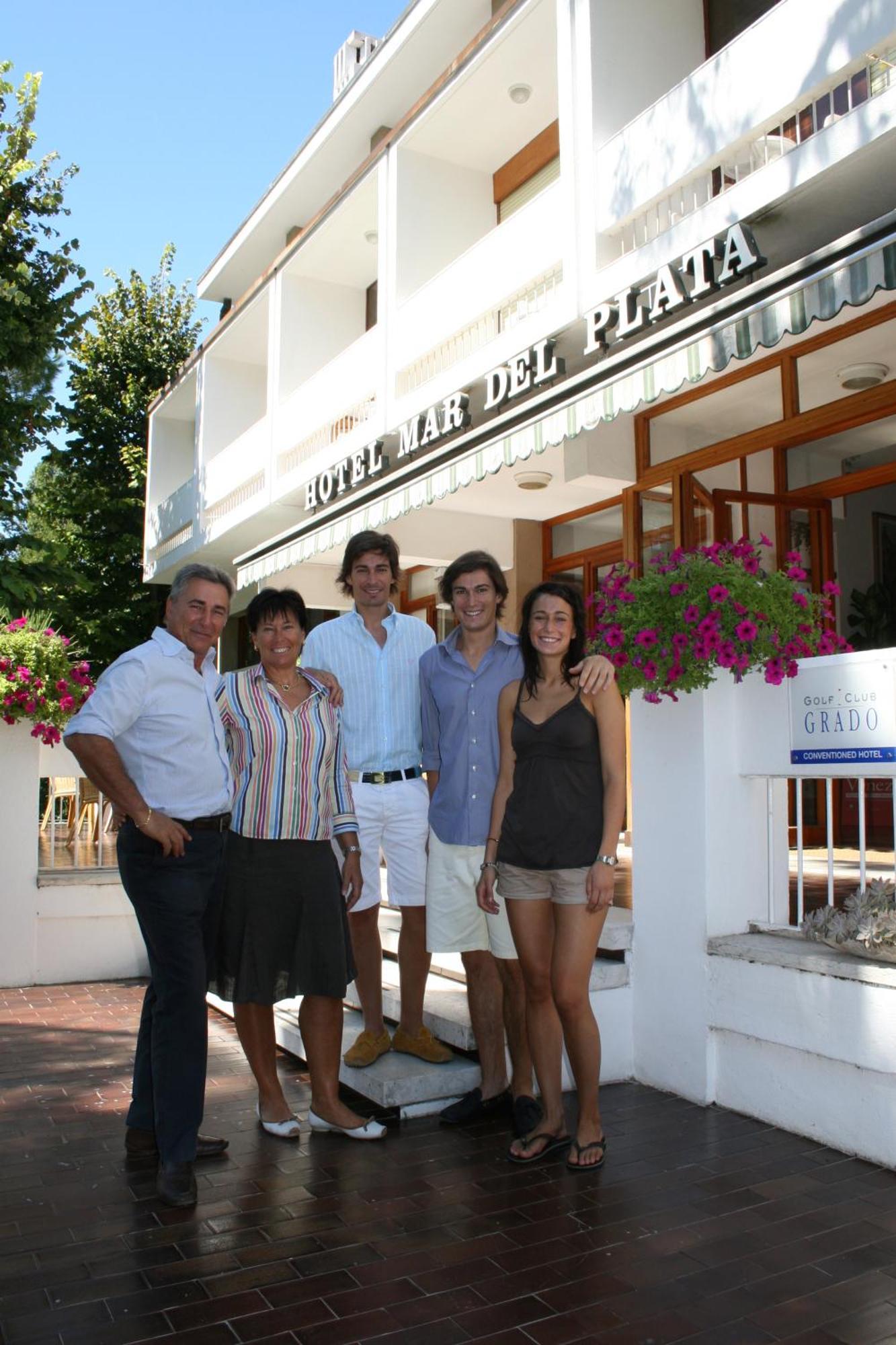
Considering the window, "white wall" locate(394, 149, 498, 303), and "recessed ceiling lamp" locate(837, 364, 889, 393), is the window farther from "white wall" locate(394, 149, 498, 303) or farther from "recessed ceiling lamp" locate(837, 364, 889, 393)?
"recessed ceiling lamp" locate(837, 364, 889, 393)

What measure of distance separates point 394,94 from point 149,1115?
12029 mm

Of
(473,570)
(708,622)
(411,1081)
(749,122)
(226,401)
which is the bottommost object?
(411,1081)

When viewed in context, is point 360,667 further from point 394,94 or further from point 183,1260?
point 394,94

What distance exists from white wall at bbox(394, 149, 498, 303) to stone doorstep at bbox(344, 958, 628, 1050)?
7898 mm

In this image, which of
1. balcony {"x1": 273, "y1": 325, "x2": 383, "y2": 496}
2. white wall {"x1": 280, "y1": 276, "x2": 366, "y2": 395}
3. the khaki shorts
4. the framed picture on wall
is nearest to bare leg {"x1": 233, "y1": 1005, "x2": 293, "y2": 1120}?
the khaki shorts

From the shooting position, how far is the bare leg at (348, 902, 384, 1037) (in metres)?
4.34

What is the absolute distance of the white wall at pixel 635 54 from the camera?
26.3 ft

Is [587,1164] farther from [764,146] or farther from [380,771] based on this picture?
[764,146]

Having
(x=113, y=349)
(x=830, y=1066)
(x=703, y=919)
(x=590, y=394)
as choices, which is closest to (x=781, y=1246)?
(x=830, y=1066)

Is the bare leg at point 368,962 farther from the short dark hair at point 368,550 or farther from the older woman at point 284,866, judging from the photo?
the short dark hair at point 368,550

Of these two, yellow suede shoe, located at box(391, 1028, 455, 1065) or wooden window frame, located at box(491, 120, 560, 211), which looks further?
wooden window frame, located at box(491, 120, 560, 211)

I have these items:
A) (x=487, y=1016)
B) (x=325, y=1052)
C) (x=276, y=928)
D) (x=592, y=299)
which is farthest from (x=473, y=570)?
(x=592, y=299)

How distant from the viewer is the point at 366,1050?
439cm

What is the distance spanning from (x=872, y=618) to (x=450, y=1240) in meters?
7.27
